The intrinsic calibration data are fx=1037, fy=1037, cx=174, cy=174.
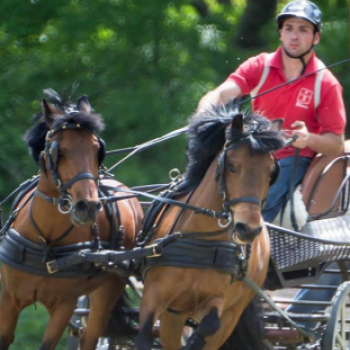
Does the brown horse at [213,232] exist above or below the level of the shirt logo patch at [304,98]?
below

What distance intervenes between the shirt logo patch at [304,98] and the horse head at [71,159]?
4.12 feet

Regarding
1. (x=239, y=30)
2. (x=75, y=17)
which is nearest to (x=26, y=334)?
(x=75, y=17)

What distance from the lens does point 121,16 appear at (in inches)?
332

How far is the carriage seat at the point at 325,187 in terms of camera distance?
5750mm

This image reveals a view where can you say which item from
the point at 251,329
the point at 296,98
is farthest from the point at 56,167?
the point at 296,98

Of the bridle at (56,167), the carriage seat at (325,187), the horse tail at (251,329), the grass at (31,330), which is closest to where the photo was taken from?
the bridle at (56,167)

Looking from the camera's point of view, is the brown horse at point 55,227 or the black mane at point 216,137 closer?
the black mane at point 216,137

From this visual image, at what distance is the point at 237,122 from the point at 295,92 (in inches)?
40.2

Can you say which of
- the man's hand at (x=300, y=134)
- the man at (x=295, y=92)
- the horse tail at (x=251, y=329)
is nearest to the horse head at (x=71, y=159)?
the man at (x=295, y=92)

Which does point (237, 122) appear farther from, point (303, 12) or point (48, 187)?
point (303, 12)

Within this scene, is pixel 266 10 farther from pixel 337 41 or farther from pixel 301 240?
pixel 301 240

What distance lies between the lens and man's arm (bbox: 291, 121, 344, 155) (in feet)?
17.3

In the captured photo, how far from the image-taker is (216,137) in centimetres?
498

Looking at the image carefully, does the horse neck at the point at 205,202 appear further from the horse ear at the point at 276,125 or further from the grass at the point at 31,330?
the grass at the point at 31,330
